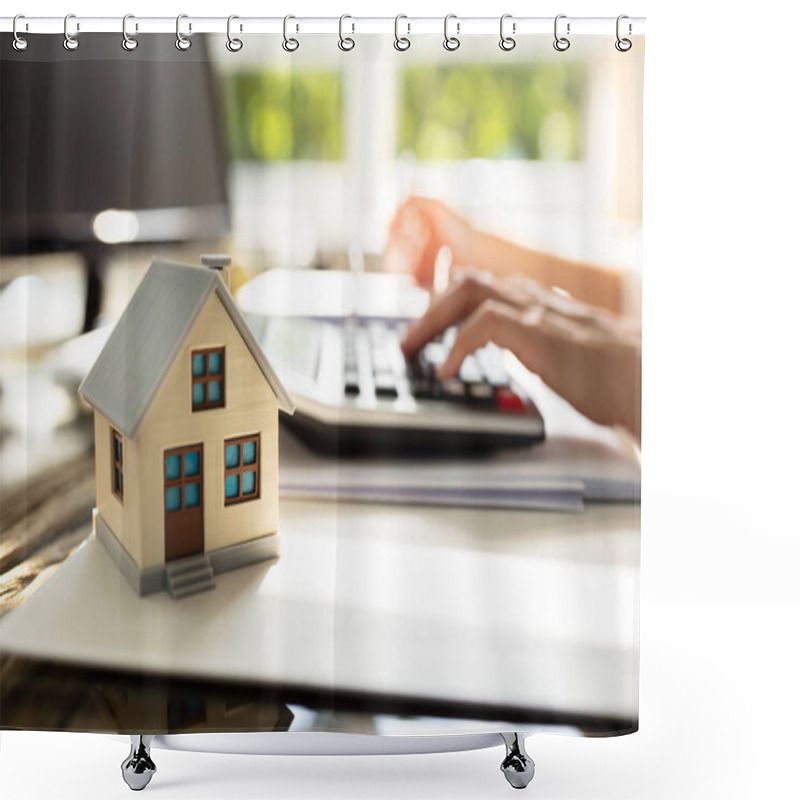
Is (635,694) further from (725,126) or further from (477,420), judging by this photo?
(725,126)

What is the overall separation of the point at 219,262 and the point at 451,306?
43cm

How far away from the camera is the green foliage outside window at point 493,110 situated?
6.11ft

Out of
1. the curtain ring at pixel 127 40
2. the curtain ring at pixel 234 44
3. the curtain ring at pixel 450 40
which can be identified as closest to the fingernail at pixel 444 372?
the curtain ring at pixel 450 40

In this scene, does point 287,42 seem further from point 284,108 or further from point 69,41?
point 69,41

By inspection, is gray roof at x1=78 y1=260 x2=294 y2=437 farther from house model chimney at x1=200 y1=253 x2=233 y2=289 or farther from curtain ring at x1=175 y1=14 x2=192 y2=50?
curtain ring at x1=175 y1=14 x2=192 y2=50

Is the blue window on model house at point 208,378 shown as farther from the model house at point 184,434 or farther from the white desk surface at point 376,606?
the white desk surface at point 376,606

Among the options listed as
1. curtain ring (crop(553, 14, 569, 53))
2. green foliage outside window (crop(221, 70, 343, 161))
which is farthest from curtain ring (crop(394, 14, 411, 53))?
curtain ring (crop(553, 14, 569, 53))

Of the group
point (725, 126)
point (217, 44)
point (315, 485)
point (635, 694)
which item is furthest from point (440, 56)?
point (635, 694)

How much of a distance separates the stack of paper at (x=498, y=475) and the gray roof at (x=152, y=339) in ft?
0.53

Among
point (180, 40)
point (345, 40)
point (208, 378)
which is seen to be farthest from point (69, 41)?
point (208, 378)

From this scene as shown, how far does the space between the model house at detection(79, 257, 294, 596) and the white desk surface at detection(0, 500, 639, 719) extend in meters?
0.05

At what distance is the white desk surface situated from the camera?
1.95 metres

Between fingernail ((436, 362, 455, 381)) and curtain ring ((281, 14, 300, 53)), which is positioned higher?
curtain ring ((281, 14, 300, 53))

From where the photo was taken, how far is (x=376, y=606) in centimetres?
196
